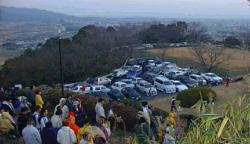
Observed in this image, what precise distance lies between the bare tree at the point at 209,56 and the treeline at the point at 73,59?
6.87m

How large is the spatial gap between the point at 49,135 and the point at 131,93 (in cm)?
2358

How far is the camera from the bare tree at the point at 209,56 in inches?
1850

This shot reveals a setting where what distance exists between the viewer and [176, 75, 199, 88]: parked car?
36.1m

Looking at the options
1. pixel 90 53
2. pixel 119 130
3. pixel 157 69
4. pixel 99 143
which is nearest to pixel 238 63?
pixel 157 69

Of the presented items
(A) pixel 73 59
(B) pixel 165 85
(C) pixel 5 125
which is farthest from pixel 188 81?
(C) pixel 5 125

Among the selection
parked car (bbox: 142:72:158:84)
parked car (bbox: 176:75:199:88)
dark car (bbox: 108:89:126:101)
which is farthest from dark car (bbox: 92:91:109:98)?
parked car (bbox: 176:75:199:88)

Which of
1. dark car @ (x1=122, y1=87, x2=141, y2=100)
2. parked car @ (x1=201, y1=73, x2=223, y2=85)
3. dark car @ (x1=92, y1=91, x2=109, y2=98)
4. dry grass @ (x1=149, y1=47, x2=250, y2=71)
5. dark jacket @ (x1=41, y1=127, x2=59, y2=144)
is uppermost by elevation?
dark jacket @ (x1=41, y1=127, x2=59, y2=144)

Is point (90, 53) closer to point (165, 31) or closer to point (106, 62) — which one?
point (106, 62)

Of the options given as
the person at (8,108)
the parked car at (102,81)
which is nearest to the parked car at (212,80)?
the parked car at (102,81)

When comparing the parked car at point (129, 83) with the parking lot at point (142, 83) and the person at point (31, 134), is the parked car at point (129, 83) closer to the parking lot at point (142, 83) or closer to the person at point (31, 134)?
the parking lot at point (142, 83)

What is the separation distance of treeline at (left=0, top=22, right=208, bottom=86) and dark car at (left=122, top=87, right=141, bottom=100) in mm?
6397

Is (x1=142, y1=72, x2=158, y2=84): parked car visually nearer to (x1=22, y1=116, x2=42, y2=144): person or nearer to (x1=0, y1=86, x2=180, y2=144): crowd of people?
(x1=0, y1=86, x2=180, y2=144): crowd of people

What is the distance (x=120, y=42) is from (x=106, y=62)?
21.2 feet

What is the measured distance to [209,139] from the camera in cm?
457
